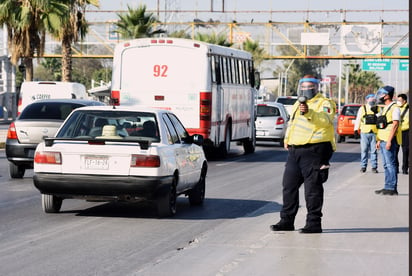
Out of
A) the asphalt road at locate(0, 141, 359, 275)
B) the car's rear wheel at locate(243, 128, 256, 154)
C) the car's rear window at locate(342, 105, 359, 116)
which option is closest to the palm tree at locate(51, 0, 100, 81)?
the car's rear window at locate(342, 105, 359, 116)

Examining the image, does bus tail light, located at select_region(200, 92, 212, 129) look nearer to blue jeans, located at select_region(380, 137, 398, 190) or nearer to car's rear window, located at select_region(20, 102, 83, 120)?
car's rear window, located at select_region(20, 102, 83, 120)

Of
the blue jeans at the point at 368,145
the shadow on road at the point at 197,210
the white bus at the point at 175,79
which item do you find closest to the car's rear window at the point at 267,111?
the white bus at the point at 175,79

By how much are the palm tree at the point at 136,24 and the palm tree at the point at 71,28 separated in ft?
31.4

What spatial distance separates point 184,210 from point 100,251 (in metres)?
4.25

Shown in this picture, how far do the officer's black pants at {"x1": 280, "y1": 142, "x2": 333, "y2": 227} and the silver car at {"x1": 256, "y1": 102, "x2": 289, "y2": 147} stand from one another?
25.1 m

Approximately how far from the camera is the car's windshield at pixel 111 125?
44.1ft

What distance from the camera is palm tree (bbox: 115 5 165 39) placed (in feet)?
177

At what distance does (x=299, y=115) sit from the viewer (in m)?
11.5

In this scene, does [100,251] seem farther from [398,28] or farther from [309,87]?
[398,28]

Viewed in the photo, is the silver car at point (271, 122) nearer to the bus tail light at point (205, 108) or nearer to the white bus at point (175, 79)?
the white bus at point (175, 79)

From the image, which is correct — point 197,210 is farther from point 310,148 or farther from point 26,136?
point 26,136

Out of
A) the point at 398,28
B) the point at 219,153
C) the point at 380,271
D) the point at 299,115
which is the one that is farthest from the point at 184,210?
the point at 398,28

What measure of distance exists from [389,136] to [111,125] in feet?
17.7

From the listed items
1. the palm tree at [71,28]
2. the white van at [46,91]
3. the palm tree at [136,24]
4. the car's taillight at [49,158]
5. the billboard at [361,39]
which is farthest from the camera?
the billboard at [361,39]
